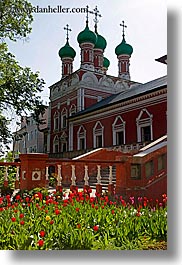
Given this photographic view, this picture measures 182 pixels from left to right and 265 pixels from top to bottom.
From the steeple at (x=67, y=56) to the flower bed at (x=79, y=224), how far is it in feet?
3.25

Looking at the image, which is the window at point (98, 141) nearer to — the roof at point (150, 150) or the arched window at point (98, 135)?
the arched window at point (98, 135)

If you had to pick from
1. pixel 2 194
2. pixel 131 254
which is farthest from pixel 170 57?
pixel 2 194

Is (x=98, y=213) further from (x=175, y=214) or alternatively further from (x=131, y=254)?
(x=175, y=214)

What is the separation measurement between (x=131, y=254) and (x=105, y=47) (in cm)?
155

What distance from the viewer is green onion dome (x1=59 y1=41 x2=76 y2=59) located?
229 centimetres

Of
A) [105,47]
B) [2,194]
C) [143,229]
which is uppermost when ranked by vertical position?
[105,47]

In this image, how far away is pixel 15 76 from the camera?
92.4 inches

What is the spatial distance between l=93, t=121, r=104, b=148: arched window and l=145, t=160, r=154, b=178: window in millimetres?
614

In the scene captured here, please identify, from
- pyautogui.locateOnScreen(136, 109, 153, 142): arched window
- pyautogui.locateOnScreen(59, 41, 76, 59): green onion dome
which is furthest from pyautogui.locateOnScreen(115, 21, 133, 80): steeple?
pyautogui.locateOnScreen(136, 109, 153, 142): arched window

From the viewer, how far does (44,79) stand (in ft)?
7.41

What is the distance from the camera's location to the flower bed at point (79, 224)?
1679 millimetres

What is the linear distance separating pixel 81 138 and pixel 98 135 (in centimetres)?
22

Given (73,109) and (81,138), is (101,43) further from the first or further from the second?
(81,138)

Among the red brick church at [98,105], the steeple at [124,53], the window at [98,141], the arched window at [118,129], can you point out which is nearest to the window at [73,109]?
the red brick church at [98,105]
